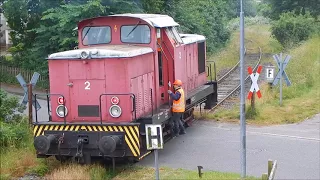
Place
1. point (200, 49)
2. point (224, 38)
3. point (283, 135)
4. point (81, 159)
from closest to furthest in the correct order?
point (81, 159) → point (283, 135) → point (200, 49) → point (224, 38)

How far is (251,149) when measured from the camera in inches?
532

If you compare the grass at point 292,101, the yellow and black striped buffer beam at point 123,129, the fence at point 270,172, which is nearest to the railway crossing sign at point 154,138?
the yellow and black striped buffer beam at point 123,129

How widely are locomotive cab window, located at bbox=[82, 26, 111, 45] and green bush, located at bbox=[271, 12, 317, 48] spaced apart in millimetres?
26152

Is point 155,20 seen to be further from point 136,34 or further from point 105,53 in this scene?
point 105,53

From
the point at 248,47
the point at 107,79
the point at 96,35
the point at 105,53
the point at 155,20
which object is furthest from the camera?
the point at 248,47

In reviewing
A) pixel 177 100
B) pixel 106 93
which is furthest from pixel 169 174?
pixel 177 100

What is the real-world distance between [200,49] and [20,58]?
13.3 m

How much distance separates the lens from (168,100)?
13945mm

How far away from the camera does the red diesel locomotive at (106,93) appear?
11.2 m

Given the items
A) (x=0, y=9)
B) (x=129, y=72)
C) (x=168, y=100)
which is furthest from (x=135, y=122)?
(x=0, y=9)

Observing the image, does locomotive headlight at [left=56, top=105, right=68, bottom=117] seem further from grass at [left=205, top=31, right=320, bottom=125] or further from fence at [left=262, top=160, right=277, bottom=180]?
grass at [left=205, top=31, right=320, bottom=125]

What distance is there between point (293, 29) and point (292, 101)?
63.2ft

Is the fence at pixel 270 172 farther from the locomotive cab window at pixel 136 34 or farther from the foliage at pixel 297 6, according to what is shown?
the foliage at pixel 297 6

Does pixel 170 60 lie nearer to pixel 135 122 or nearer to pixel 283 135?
pixel 135 122
